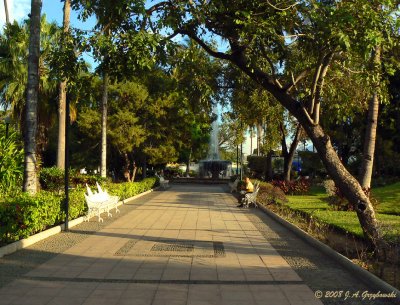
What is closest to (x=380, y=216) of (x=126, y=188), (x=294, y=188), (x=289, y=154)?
(x=126, y=188)

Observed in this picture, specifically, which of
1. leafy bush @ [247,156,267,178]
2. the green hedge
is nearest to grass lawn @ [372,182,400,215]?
the green hedge

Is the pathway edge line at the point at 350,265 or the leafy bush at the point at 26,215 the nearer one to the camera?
the pathway edge line at the point at 350,265

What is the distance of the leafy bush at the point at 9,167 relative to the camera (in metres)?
15.4

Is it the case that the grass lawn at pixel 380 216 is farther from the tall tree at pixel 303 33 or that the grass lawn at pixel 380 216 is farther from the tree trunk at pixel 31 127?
the tree trunk at pixel 31 127

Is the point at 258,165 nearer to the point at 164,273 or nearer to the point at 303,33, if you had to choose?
the point at 303,33

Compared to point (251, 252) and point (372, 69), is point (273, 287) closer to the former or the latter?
point (251, 252)

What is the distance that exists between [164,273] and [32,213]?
Answer: 12.1 feet

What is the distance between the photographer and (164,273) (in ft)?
24.4

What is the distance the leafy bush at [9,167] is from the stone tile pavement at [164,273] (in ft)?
16.3

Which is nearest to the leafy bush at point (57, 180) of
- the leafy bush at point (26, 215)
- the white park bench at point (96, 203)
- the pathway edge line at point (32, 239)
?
the white park bench at point (96, 203)

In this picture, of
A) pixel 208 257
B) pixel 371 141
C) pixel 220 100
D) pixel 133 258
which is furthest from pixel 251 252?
pixel 220 100

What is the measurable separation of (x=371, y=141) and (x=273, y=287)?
1116 cm

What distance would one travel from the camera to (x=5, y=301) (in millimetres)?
5852

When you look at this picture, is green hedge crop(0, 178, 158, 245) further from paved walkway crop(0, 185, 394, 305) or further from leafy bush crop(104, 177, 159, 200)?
leafy bush crop(104, 177, 159, 200)
